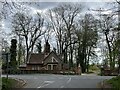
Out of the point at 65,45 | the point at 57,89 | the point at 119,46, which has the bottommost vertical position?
the point at 57,89

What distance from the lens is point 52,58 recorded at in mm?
78188

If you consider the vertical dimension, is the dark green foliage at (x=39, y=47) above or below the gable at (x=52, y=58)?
above

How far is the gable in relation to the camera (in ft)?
253

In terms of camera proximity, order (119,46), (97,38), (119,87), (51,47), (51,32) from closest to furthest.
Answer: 1. (119,87)
2. (119,46)
3. (97,38)
4. (51,32)
5. (51,47)

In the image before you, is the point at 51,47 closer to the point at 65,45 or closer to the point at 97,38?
the point at 65,45

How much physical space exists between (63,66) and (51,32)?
8916mm

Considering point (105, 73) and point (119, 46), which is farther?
point (105, 73)

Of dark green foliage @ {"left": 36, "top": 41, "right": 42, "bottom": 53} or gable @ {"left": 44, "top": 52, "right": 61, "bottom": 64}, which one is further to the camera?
gable @ {"left": 44, "top": 52, "right": 61, "bottom": 64}

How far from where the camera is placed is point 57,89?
927 inches

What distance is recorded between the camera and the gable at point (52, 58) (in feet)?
253

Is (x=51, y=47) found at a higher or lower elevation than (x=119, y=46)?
higher

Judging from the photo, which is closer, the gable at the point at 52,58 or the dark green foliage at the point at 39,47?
the dark green foliage at the point at 39,47

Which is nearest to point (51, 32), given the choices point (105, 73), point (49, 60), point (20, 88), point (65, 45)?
point (65, 45)

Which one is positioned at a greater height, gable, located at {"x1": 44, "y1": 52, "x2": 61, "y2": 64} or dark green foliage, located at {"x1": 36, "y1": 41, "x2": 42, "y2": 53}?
dark green foliage, located at {"x1": 36, "y1": 41, "x2": 42, "y2": 53}
